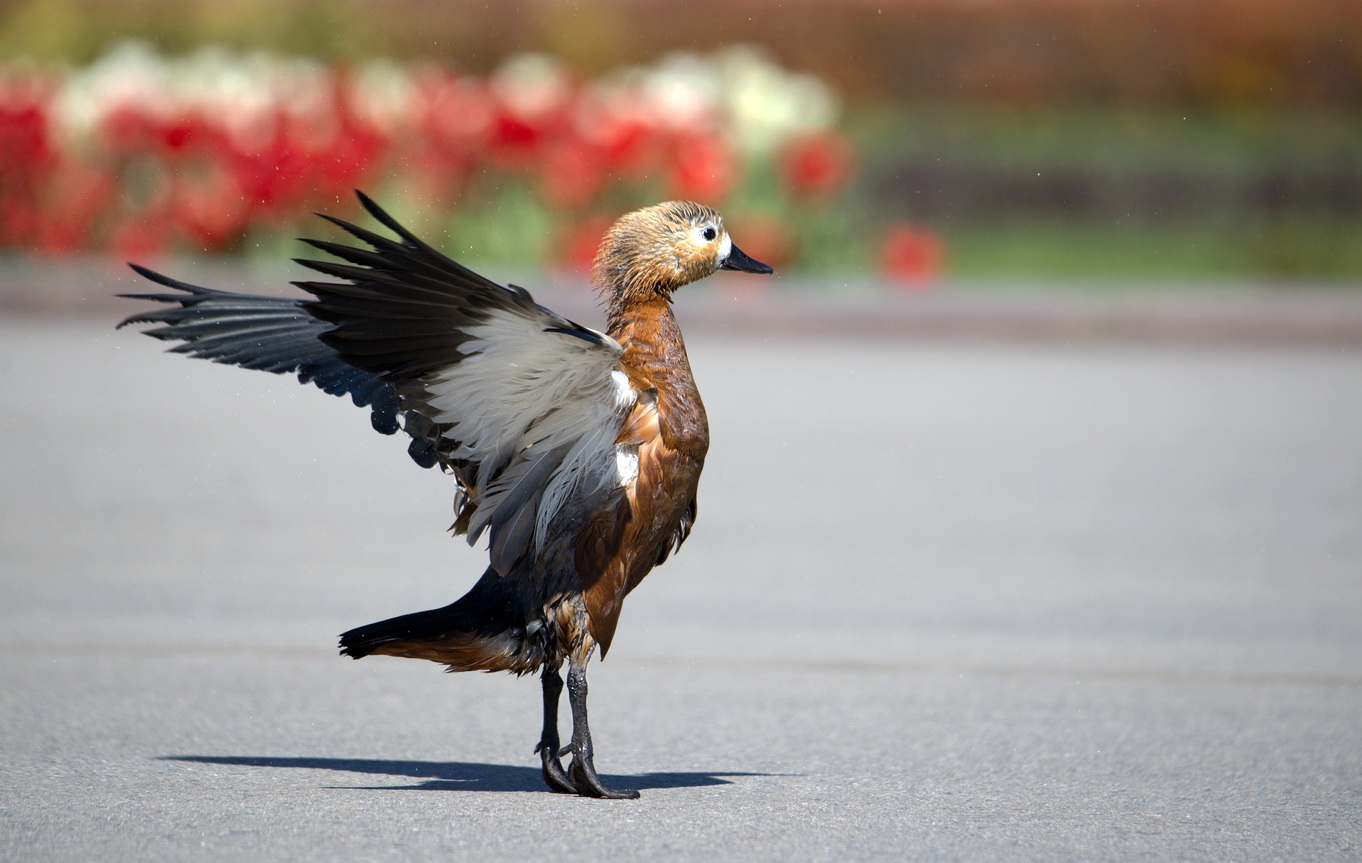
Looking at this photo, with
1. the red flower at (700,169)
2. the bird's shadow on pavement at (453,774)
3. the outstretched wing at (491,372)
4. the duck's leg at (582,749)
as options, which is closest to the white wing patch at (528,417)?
the outstretched wing at (491,372)

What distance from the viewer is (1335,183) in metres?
24.0

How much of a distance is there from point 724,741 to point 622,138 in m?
10.9

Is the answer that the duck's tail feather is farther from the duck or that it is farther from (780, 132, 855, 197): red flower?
(780, 132, 855, 197): red flower

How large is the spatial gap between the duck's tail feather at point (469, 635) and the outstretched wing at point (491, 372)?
16cm

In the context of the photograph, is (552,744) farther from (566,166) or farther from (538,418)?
(566,166)

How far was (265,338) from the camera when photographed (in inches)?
183

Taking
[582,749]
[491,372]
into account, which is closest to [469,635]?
[582,749]

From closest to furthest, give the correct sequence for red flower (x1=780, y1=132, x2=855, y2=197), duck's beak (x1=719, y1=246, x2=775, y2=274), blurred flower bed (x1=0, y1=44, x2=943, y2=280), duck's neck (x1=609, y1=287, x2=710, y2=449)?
duck's neck (x1=609, y1=287, x2=710, y2=449), duck's beak (x1=719, y1=246, x2=775, y2=274), blurred flower bed (x1=0, y1=44, x2=943, y2=280), red flower (x1=780, y1=132, x2=855, y2=197)

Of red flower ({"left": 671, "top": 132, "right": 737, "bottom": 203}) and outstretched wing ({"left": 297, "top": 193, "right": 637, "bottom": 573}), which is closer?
outstretched wing ({"left": 297, "top": 193, "right": 637, "bottom": 573})

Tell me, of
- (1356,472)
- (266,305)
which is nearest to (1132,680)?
(266,305)

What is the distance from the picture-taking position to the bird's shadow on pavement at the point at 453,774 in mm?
4629

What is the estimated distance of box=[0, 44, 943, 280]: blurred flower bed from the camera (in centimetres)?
1574

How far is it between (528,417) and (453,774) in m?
1.09

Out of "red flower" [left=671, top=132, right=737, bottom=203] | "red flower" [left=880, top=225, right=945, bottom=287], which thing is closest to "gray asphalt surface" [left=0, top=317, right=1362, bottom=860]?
"red flower" [left=671, top=132, right=737, bottom=203]
